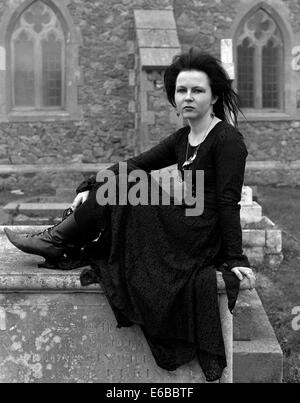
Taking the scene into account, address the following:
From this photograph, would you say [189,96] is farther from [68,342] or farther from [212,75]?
[68,342]

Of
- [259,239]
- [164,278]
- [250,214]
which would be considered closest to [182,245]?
[164,278]

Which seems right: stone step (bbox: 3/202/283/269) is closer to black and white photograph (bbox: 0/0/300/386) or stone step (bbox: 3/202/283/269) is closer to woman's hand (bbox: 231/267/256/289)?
black and white photograph (bbox: 0/0/300/386)

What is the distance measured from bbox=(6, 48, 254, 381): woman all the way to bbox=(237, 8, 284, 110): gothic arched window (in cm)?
938

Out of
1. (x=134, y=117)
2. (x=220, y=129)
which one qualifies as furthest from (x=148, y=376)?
(x=134, y=117)

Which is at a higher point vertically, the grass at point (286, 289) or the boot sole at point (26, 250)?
the boot sole at point (26, 250)

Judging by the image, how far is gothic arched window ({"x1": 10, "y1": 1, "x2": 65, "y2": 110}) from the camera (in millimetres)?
11102

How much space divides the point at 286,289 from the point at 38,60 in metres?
7.87

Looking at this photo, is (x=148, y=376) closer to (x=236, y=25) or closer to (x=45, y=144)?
(x=45, y=144)

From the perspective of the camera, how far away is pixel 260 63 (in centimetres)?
1184

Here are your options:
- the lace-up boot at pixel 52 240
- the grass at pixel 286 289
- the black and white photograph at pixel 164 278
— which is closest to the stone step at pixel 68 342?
the black and white photograph at pixel 164 278

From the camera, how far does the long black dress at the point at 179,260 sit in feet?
8.34

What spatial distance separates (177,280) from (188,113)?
82 cm

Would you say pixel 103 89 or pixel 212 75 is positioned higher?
pixel 103 89

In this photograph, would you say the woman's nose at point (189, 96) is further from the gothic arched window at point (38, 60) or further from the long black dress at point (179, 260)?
the gothic arched window at point (38, 60)
